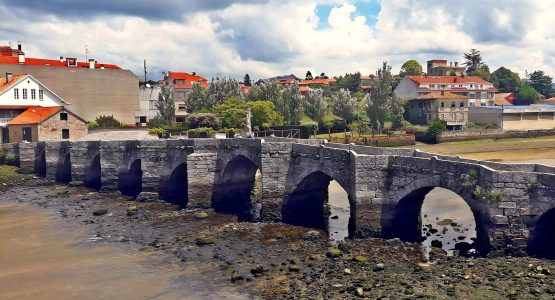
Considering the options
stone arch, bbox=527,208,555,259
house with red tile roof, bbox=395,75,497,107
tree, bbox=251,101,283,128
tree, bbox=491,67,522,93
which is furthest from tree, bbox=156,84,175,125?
tree, bbox=491,67,522,93

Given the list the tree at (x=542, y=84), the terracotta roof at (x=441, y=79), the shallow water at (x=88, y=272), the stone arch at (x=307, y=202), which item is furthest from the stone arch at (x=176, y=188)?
the tree at (x=542, y=84)

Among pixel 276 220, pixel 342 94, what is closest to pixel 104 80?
pixel 342 94

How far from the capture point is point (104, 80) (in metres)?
80.8

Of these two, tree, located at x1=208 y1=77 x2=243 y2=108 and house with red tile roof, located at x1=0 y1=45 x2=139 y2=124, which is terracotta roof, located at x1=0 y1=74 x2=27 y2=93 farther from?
tree, located at x1=208 y1=77 x2=243 y2=108

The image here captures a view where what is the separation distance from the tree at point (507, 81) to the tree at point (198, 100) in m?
93.3

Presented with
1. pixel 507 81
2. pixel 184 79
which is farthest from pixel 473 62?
pixel 184 79

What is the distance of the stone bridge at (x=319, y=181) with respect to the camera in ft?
77.4

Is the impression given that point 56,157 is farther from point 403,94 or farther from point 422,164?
point 403,94

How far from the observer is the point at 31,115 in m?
65.2

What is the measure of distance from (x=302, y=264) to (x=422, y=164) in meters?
8.79

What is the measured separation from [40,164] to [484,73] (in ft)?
392

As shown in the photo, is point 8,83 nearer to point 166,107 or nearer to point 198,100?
point 166,107

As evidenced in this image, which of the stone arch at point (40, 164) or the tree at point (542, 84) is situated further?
the tree at point (542, 84)

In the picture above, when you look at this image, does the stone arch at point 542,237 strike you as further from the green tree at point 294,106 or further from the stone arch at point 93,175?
the green tree at point 294,106
